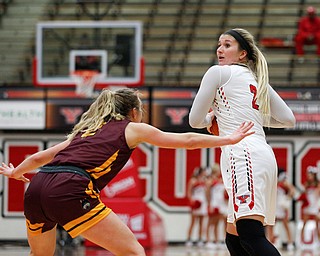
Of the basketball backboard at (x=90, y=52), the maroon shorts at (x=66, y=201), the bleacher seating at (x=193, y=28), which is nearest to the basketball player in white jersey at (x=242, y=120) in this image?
the maroon shorts at (x=66, y=201)

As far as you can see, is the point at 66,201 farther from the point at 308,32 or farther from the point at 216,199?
the point at 308,32

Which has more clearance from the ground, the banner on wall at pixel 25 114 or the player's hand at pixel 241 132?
the player's hand at pixel 241 132

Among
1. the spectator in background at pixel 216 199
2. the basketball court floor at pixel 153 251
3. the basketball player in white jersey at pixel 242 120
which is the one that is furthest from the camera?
the spectator in background at pixel 216 199

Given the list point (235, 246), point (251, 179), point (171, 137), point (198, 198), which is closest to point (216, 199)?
point (198, 198)

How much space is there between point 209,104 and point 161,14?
55.6 ft

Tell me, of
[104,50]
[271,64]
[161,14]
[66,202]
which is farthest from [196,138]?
[161,14]

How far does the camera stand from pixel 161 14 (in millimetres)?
22156

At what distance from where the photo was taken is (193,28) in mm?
21688

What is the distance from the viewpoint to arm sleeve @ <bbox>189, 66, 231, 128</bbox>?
5426 millimetres

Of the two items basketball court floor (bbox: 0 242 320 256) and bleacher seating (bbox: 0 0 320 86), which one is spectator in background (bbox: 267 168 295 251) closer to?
basketball court floor (bbox: 0 242 320 256)

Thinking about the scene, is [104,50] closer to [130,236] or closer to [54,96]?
[54,96]

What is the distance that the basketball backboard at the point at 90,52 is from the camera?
656 inches

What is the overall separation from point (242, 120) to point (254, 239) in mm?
794

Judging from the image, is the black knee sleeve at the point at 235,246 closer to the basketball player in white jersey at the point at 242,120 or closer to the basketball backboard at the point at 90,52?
the basketball player in white jersey at the point at 242,120
